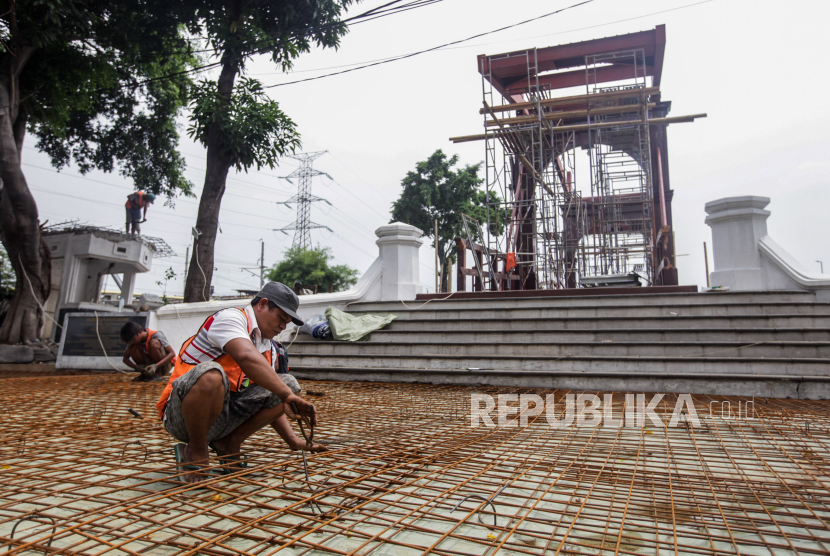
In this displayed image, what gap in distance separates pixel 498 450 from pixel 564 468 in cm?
47

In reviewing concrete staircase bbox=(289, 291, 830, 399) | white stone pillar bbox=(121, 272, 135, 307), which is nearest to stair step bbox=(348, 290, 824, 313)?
concrete staircase bbox=(289, 291, 830, 399)

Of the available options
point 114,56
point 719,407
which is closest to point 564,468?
point 719,407

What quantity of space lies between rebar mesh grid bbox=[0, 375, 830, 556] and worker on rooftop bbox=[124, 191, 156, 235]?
12848 mm

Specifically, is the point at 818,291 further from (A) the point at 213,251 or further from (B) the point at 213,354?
(A) the point at 213,251

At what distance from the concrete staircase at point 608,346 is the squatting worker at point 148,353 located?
1550 millimetres

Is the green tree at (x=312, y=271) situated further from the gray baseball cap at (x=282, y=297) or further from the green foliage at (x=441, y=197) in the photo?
the gray baseball cap at (x=282, y=297)

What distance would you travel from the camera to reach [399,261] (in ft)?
27.9

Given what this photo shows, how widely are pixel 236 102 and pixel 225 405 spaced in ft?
26.4

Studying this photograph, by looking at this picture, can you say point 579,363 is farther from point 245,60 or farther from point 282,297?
point 245,60

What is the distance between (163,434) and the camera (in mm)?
3146


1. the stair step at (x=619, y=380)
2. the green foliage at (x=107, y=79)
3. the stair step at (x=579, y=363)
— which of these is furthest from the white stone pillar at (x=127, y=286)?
the stair step at (x=619, y=380)

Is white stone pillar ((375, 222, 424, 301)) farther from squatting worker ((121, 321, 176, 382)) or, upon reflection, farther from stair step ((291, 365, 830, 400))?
squatting worker ((121, 321, 176, 382))

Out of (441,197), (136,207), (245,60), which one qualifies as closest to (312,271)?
(441,197)

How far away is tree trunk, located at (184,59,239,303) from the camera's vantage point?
8.52m
